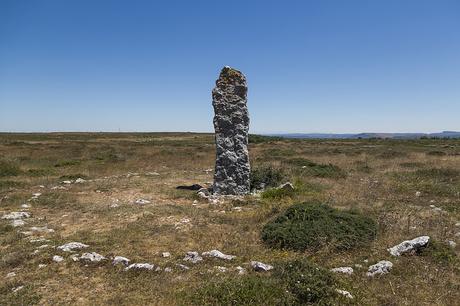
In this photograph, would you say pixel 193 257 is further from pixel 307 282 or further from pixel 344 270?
pixel 344 270

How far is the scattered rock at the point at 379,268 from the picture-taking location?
310 inches

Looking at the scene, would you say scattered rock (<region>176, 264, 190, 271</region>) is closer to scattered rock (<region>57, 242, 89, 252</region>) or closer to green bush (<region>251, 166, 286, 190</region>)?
scattered rock (<region>57, 242, 89, 252</region>)

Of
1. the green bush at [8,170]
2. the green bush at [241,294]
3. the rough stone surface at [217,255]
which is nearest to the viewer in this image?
the green bush at [241,294]

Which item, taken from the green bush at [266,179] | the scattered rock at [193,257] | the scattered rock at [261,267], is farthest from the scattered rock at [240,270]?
the green bush at [266,179]

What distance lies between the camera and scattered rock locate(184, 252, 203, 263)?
8.67m

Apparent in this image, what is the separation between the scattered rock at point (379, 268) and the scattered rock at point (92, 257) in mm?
5659

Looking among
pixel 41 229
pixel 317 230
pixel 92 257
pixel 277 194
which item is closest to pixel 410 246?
pixel 317 230

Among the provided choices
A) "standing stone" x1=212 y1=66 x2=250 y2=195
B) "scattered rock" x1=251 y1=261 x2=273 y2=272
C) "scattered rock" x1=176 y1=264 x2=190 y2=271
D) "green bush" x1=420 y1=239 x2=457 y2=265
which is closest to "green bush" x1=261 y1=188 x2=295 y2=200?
"standing stone" x1=212 y1=66 x2=250 y2=195

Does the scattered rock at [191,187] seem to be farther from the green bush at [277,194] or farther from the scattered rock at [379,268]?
the scattered rock at [379,268]

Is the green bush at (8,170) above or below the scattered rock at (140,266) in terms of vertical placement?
above

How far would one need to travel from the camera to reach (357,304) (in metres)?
6.56

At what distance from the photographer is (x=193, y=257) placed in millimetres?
8766

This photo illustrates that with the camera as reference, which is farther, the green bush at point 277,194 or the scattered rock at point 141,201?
the green bush at point 277,194

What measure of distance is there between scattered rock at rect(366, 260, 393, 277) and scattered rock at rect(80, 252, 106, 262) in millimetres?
5659
